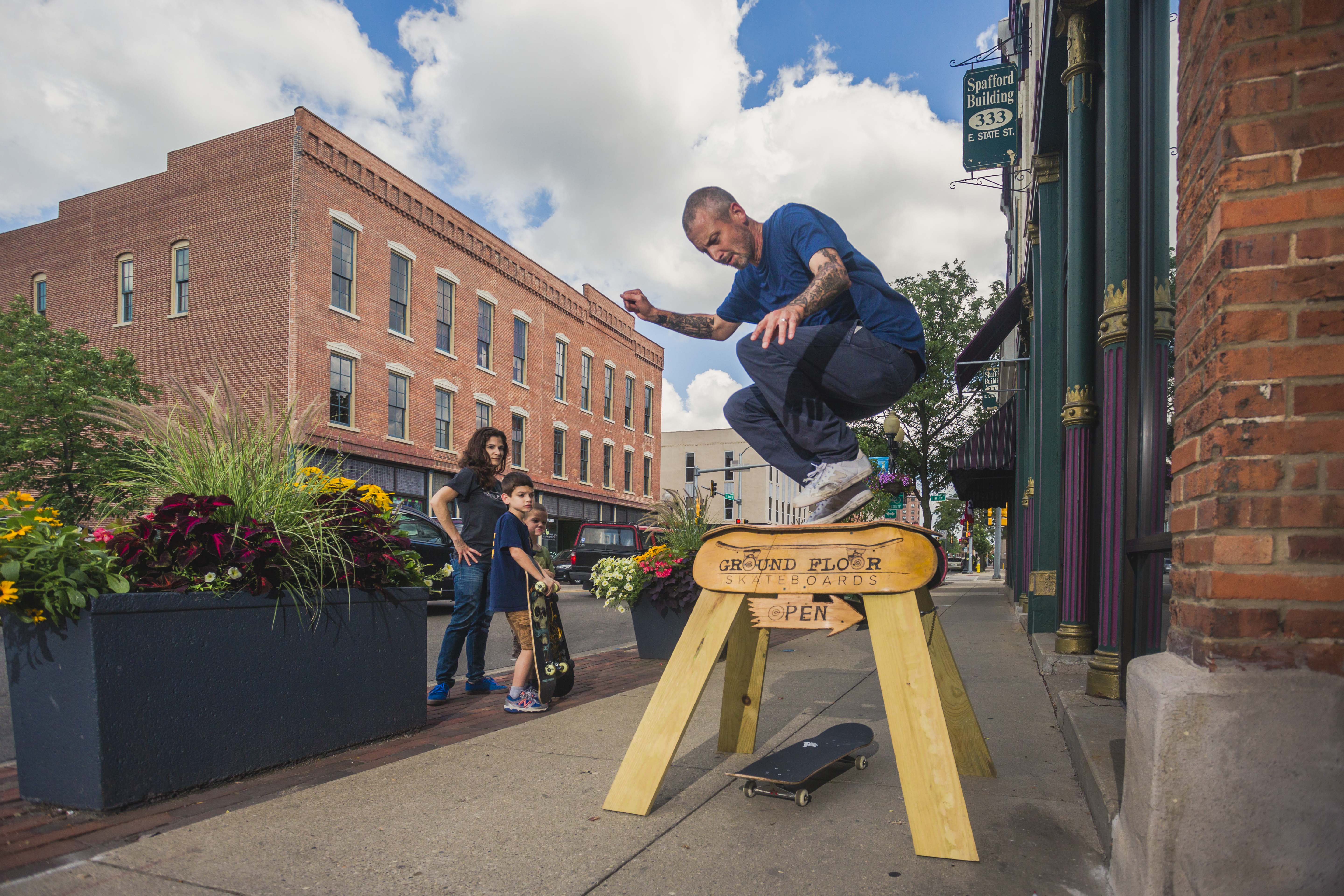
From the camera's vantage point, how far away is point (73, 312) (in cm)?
2519

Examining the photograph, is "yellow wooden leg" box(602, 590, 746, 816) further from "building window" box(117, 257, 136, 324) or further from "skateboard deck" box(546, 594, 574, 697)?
"building window" box(117, 257, 136, 324)

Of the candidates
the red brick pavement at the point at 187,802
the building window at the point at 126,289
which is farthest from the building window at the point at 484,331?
the red brick pavement at the point at 187,802

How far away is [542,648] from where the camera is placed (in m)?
5.02

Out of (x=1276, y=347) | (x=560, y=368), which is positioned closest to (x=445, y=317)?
(x=560, y=368)

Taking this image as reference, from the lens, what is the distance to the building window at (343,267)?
2211 cm

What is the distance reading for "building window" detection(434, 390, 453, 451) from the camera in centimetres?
2555

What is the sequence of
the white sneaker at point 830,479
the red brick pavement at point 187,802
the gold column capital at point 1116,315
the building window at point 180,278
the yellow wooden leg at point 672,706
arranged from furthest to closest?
the building window at point 180,278, the gold column capital at point 1116,315, the white sneaker at point 830,479, the yellow wooden leg at point 672,706, the red brick pavement at point 187,802

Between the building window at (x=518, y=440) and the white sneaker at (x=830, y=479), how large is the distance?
27.0 metres

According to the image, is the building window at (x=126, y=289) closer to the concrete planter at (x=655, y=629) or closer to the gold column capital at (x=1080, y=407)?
the concrete planter at (x=655, y=629)

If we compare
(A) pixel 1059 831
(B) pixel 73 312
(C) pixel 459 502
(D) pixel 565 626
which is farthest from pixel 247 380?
(A) pixel 1059 831

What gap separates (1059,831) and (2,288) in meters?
35.4

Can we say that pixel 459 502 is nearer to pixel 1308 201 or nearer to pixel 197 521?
pixel 197 521

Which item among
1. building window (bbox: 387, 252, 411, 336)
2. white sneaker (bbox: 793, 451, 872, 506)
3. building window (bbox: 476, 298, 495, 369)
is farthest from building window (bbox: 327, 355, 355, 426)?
white sneaker (bbox: 793, 451, 872, 506)

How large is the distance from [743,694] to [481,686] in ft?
8.55
